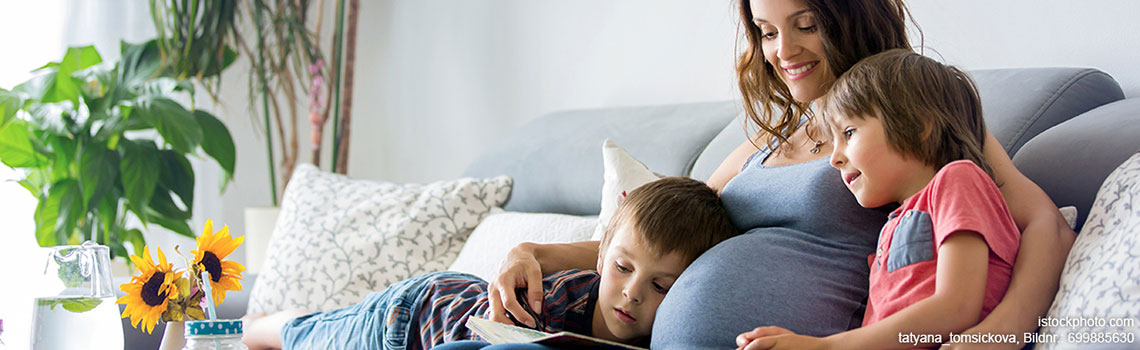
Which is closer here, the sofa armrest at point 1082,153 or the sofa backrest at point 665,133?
the sofa armrest at point 1082,153

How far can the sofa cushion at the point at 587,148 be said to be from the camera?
1.72m

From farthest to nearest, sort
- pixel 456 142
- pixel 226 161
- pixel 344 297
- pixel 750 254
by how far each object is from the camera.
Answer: pixel 456 142
pixel 226 161
pixel 344 297
pixel 750 254

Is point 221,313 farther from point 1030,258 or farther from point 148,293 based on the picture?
point 1030,258

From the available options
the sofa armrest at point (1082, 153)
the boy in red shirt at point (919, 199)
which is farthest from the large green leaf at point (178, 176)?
the sofa armrest at point (1082, 153)

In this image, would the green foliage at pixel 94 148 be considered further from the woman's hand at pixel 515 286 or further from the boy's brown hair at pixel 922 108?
the boy's brown hair at pixel 922 108

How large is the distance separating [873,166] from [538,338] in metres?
0.39

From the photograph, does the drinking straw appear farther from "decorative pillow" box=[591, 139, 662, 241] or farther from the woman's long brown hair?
the woman's long brown hair

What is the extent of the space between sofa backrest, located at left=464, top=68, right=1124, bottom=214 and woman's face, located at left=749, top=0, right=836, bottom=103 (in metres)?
0.22

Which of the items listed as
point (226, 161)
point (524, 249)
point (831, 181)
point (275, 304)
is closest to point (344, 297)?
point (275, 304)

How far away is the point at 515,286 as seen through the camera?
1.20 m

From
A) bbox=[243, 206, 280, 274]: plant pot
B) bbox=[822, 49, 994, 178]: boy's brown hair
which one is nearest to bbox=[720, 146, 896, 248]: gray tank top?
bbox=[822, 49, 994, 178]: boy's brown hair

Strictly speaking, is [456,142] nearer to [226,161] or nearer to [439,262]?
[226,161]

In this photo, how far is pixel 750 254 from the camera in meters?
1.06

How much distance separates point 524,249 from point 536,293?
12cm
